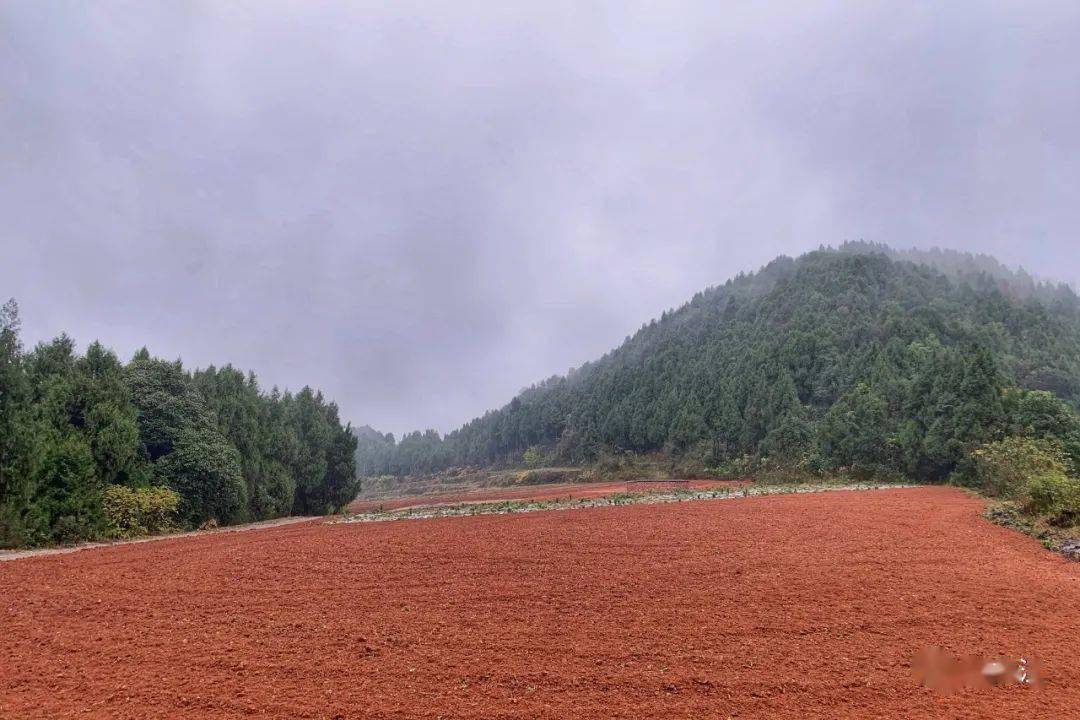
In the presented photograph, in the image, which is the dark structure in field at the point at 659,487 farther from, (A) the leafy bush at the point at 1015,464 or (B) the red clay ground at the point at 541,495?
(A) the leafy bush at the point at 1015,464

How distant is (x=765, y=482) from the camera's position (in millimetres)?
42250

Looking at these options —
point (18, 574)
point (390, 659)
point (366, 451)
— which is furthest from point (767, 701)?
point (366, 451)

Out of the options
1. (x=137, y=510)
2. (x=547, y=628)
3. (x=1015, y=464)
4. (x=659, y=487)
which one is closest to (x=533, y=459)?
(x=659, y=487)

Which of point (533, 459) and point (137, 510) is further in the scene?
point (533, 459)

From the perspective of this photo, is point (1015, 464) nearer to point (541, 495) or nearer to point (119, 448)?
point (541, 495)

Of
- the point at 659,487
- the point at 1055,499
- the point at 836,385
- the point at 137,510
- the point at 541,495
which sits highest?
the point at 836,385

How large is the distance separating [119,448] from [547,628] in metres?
19.6

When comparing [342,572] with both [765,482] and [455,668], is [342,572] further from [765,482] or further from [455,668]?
[765,482]

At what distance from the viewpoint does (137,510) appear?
1973cm

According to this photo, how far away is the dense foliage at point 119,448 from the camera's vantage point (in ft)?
55.3

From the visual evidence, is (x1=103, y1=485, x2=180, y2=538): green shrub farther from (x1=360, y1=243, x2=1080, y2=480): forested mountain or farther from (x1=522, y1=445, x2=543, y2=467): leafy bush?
(x1=522, y1=445, x2=543, y2=467): leafy bush

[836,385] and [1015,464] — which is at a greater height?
[836,385]

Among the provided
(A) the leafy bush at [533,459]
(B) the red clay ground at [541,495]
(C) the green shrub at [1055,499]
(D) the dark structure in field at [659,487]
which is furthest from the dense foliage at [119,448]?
(A) the leafy bush at [533,459]

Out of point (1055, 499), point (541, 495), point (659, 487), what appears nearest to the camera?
point (1055, 499)
